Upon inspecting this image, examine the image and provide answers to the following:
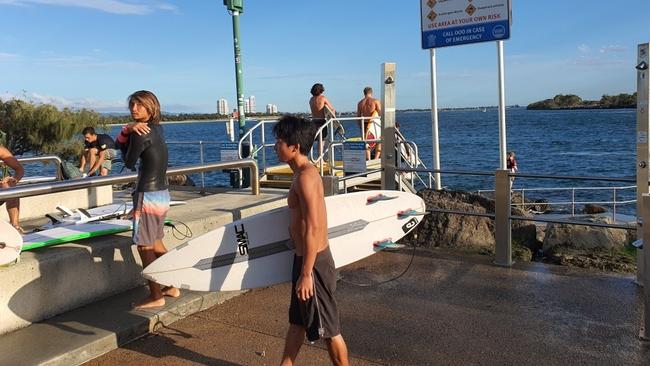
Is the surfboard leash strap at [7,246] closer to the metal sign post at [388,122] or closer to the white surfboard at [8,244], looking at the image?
the white surfboard at [8,244]

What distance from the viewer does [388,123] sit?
6922 mm

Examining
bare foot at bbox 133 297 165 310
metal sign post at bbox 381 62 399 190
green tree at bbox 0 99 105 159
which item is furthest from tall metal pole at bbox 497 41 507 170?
green tree at bbox 0 99 105 159

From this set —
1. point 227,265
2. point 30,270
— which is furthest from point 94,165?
point 227,265

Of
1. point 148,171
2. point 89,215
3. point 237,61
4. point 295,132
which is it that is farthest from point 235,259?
point 237,61

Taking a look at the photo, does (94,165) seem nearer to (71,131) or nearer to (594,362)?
(594,362)

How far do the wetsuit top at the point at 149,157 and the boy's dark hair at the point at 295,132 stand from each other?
5.15 feet

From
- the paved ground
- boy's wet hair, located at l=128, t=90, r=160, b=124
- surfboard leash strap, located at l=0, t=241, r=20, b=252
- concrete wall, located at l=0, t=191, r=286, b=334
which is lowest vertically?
the paved ground

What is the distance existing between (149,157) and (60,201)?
5169mm

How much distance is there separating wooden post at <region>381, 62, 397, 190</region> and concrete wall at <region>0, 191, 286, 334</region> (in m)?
2.50

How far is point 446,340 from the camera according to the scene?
171 inches

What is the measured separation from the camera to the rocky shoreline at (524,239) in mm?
6648

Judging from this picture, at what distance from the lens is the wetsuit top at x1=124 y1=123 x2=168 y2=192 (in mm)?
4430

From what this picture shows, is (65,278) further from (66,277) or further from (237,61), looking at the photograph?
(237,61)

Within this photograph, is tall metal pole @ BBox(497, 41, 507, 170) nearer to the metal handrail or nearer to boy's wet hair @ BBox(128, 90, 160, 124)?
the metal handrail
